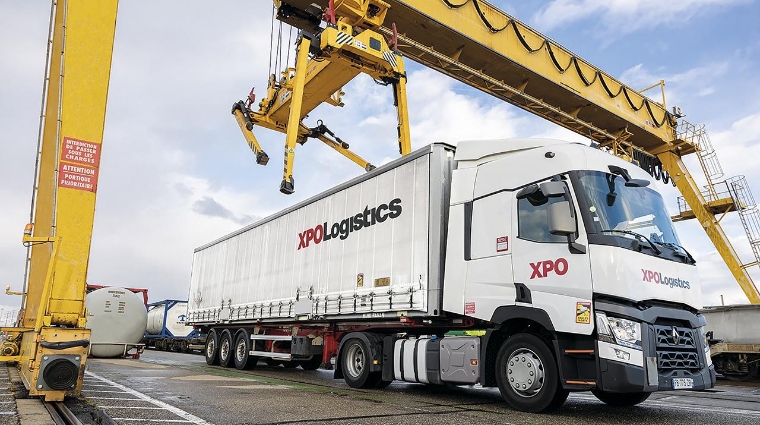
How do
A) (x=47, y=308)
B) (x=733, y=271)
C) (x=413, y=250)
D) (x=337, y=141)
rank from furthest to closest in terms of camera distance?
(x=733, y=271)
(x=337, y=141)
(x=413, y=250)
(x=47, y=308)

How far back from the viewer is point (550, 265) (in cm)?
652

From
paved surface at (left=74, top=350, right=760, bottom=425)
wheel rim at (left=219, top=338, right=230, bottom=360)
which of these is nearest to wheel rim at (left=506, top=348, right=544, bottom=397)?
paved surface at (left=74, top=350, right=760, bottom=425)

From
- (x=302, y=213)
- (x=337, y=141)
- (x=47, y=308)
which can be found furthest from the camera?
(x=337, y=141)

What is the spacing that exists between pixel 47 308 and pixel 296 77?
8167 mm

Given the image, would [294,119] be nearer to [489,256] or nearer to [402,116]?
[402,116]

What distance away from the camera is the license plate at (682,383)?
5996 mm

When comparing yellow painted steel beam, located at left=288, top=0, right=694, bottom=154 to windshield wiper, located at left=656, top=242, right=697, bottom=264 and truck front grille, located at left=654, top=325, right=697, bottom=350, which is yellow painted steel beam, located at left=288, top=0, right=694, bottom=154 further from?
truck front grille, located at left=654, top=325, right=697, bottom=350

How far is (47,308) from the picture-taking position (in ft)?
19.9

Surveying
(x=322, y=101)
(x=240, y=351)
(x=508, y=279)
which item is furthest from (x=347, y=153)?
(x=508, y=279)

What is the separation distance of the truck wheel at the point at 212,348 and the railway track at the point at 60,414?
8.87 m

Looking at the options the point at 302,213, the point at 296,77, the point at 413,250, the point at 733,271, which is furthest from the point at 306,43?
the point at 733,271

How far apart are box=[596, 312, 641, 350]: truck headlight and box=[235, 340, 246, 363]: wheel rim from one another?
9.49m

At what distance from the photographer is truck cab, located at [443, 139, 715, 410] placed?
5973 mm

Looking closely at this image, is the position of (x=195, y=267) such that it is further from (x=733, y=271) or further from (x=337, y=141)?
(x=733, y=271)
